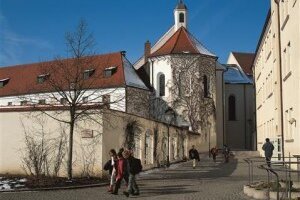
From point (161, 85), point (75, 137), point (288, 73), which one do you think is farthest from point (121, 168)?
point (161, 85)

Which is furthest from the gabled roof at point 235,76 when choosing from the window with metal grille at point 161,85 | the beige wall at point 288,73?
the beige wall at point 288,73

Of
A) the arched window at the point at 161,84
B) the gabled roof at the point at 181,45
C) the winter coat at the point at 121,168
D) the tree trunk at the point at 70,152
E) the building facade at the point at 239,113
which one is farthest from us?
the building facade at the point at 239,113

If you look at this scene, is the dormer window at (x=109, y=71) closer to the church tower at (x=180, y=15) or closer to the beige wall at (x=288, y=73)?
the church tower at (x=180, y=15)

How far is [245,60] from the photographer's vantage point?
8250 centimetres

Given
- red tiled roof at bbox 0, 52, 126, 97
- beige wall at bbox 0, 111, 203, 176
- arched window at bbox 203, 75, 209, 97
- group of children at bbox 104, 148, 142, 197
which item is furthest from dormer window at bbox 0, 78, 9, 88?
group of children at bbox 104, 148, 142, 197

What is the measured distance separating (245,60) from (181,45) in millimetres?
25724

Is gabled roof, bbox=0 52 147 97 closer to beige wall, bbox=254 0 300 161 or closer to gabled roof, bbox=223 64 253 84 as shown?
gabled roof, bbox=223 64 253 84

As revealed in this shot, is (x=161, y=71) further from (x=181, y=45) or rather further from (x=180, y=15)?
(x=180, y=15)

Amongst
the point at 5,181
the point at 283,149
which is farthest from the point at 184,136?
the point at 5,181

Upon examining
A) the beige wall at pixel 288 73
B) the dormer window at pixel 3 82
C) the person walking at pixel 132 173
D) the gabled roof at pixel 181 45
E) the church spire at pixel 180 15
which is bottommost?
the person walking at pixel 132 173

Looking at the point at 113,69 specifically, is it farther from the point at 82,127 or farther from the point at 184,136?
the point at 82,127

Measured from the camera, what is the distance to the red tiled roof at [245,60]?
3105 inches

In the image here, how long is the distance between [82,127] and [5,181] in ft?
12.9

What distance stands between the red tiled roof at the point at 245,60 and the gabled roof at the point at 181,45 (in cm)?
1816
